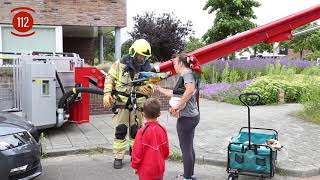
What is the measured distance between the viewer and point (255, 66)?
20.2 metres

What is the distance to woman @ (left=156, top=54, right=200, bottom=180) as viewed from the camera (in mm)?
5492

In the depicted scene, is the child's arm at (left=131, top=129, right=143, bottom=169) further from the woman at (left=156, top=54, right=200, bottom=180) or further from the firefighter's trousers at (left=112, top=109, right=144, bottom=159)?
the firefighter's trousers at (left=112, top=109, right=144, bottom=159)

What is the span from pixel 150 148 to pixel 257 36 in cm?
317

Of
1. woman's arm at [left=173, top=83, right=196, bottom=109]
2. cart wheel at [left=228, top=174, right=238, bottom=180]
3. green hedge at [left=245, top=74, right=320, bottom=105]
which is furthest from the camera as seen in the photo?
green hedge at [left=245, top=74, right=320, bottom=105]

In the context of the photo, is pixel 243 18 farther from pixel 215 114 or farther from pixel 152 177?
pixel 152 177

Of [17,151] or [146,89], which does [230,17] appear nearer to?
[146,89]

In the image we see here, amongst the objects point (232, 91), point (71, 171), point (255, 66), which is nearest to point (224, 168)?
point (71, 171)

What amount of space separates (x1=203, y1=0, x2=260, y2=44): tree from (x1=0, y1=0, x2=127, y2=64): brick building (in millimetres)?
7588

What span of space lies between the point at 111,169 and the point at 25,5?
34.9 ft

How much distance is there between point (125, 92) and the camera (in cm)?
666

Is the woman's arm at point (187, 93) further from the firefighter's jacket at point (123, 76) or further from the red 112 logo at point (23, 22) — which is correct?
the red 112 logo at point (23, 22)

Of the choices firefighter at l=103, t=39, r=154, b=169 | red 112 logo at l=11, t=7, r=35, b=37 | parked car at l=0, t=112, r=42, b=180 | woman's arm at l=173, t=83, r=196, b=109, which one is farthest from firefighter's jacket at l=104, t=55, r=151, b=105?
red 112 logo at l=11, t=7, r=35, b=37

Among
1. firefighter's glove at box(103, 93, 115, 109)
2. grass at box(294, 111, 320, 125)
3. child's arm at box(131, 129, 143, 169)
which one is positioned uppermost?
firefighter's glove at box(103, 93, 115, 109)

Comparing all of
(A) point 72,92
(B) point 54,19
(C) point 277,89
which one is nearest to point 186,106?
(A) point 72,92
